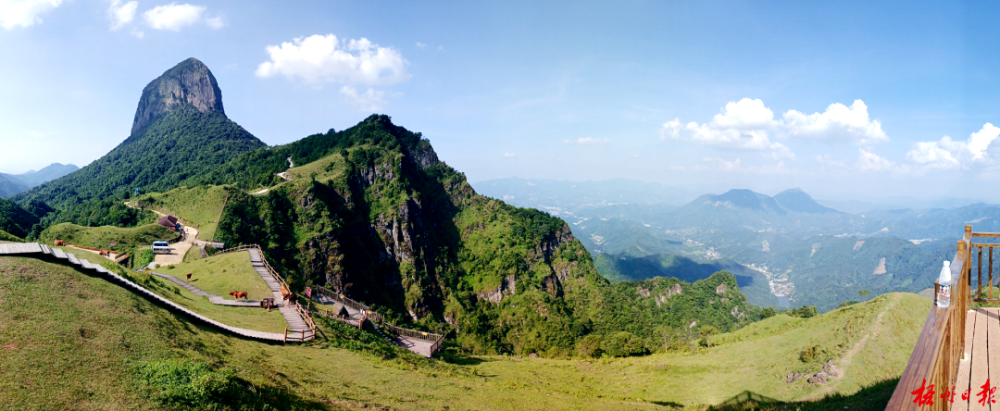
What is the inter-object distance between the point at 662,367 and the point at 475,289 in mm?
70708

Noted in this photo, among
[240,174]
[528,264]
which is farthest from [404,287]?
[240,174]

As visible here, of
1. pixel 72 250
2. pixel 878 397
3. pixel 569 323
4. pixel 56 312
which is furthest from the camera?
pixel 569 323

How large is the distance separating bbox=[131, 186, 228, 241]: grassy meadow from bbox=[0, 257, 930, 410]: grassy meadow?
36.1 m

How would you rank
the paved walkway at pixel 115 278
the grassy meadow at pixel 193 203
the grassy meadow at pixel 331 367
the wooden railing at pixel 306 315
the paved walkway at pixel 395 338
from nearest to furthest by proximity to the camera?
the grassy meadow at pixel 331 367 → the paved walkway at pixel 115 278 → the wooden railing at pixel 306 315 → the paved walkway at pixel 395 338 → the grassy meadow at pixel 193 203

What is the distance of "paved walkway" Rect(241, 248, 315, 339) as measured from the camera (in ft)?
81.4

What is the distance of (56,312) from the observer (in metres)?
13.5

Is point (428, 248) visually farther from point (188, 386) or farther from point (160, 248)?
point (188, 386)

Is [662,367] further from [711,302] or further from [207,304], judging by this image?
[711,302]

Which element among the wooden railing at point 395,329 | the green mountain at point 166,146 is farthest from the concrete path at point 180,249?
the green mountain at point 166,146

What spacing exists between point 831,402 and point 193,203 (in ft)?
240

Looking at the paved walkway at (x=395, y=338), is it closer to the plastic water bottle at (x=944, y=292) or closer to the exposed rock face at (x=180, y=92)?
the plastic water bottle at (x=944, y=292)

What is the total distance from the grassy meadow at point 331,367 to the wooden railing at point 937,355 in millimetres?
10679

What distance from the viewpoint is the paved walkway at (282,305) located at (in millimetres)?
24797

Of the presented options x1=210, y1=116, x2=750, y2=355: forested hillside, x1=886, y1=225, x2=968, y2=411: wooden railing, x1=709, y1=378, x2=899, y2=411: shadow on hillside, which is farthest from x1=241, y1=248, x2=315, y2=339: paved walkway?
x1=886, y1=225, x2=968, y2=411: wooden railing
